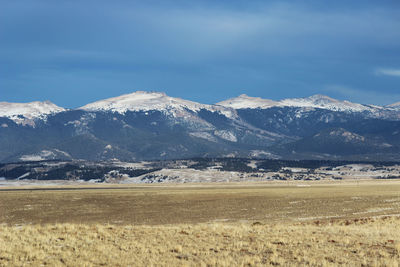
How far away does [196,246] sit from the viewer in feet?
111

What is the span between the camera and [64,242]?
3438 centimetres

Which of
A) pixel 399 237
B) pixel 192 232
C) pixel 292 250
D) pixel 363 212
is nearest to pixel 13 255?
pixel 192 232

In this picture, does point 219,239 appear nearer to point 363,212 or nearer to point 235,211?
point 363,212

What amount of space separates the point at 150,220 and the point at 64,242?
33.3 m

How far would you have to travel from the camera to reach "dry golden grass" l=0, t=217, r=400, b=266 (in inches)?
1184

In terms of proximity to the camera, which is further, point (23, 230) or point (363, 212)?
point (363, 212)

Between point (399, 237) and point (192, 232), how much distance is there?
13798 millimetres

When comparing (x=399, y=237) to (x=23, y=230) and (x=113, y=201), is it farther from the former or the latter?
(x=113, y=201)

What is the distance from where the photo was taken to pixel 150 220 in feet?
221

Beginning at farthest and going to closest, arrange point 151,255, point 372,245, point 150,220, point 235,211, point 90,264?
point 235,211 → point 150,220 → point 372,245 → point 151,255 → point 90,264

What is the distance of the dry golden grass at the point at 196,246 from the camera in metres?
30.1

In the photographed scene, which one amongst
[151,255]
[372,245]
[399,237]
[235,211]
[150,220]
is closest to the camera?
[151,255]

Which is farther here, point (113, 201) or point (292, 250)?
point (113, 201)

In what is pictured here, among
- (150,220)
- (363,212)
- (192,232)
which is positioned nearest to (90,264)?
(192,232)
